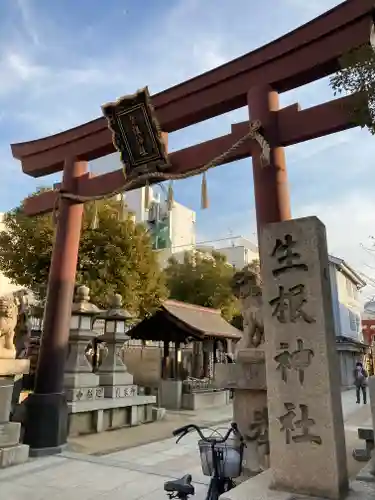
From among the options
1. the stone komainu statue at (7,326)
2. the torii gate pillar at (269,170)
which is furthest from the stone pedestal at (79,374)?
the torii gate pillar at (269,170)

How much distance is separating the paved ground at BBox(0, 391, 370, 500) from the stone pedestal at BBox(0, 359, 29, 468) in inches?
7.1

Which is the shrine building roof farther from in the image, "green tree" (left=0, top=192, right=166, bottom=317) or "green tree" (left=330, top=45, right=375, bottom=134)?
"green tree" (left=330, top=45, right=375, bottom=134)

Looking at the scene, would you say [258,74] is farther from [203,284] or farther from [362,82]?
[203,284]

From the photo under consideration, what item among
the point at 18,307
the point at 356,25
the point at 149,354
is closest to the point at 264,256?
the point at 356,25

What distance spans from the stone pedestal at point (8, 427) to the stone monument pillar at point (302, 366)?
426 centimetres

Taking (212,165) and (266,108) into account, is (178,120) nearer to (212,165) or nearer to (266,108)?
(212,165)

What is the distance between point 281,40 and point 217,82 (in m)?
1.21

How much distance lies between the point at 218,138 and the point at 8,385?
5207mm

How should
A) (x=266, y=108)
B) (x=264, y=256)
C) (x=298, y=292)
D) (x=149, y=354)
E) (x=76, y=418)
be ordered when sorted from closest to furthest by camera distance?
(x=298, y=292), (x=264, y=256), (x=266, y=108), (x=76, y=418), (x=149, y=354)

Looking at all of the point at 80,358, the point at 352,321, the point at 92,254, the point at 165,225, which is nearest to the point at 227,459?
the point at 80,358

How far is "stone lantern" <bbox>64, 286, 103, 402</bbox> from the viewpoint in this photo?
9008 mm

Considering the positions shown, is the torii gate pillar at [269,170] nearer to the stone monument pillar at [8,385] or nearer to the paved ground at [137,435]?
the stone monument pillar at [8,385]

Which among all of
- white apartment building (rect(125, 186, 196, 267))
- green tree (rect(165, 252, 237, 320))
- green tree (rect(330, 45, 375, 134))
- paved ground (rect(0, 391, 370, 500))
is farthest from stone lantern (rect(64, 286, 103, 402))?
white apartment building (rect(125, 186, 196, 267))

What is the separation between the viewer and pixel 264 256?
12.4 feet
